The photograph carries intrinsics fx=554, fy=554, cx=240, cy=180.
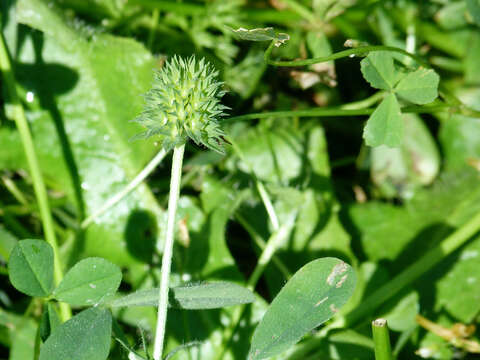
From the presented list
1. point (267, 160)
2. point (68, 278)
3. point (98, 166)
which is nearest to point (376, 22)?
point (267, 160)

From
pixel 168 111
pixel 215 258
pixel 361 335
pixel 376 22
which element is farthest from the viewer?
pixel 376 22

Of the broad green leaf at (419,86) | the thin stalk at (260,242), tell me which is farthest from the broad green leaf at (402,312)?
the broad green leaf at (419,86)

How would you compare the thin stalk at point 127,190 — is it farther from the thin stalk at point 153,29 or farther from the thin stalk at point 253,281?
the thin stalk at point 153,29

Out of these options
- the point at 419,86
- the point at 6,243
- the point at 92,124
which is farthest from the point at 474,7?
the point at 6,243

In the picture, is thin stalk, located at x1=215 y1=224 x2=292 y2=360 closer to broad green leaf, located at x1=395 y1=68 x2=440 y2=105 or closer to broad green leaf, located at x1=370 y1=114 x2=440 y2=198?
broad green leaf, located at x1=395 y1=68 x2=440 y2=105

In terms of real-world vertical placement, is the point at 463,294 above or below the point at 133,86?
below

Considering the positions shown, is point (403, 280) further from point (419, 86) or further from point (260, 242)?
point (419, 86)

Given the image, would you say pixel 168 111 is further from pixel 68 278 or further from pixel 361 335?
pixel 361 335
